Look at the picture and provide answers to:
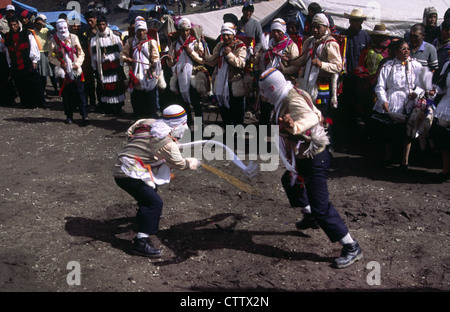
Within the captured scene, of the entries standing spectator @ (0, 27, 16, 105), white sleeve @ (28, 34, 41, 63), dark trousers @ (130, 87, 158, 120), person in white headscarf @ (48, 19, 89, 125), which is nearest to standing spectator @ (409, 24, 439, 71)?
dark trousers @ (130, 87, 158, 120)

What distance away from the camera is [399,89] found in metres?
6.89

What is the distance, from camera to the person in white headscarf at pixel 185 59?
8.26 metres

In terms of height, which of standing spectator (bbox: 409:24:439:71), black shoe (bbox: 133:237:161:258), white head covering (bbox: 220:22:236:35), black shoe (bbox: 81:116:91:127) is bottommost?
black shoe (bbox: 81:116:91:127)

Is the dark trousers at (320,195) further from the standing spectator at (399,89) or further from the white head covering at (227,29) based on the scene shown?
the white head covering at (227,29)

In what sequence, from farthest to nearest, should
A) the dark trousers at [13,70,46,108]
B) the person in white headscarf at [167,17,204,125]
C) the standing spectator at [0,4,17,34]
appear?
the dark trousers at [13,70,46,108]
the standing spectator at [0,4,17,34]
the person in white headscarf at [167,17,204,125]

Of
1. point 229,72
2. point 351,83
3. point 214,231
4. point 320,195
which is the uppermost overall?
point 229,72

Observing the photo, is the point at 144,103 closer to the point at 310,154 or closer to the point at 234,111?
the point at 234,111

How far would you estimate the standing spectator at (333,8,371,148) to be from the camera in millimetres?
8312

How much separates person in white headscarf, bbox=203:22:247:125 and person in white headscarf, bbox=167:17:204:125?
277 mm

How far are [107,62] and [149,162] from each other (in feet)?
18.2

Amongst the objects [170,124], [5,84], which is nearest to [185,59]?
[170,124]

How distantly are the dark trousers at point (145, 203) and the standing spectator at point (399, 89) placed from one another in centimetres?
385

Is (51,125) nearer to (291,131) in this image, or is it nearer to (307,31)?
(307,31)

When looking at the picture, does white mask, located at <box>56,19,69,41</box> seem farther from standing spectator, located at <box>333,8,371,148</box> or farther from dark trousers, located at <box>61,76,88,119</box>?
standing spectator, located at <box>333,8,371,148</box>
